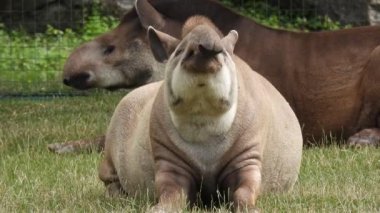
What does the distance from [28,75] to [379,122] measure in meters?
6.09

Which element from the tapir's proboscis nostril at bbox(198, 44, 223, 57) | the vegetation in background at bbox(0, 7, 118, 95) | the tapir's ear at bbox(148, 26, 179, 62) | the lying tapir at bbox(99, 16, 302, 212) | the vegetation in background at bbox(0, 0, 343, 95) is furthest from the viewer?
the vegetation in background at bbox(0, 0, 343, 95)

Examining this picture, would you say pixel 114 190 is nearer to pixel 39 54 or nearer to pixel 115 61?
pixel 115 61

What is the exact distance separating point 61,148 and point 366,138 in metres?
2.03

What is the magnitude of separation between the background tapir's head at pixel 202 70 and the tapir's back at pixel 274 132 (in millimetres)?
351

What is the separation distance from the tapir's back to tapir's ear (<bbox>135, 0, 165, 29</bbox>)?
2352 millimetres

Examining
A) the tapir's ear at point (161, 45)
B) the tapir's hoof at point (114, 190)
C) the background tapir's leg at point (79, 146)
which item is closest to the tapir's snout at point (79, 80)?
the background tapir's leg at point (79, 146)

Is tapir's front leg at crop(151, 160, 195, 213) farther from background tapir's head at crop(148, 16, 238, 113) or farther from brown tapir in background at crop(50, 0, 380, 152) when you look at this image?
brown tapir in background at crop(50, 0, 380, 152)

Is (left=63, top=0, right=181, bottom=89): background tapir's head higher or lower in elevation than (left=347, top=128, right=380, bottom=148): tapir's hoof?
lower

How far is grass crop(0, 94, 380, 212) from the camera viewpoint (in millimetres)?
5113

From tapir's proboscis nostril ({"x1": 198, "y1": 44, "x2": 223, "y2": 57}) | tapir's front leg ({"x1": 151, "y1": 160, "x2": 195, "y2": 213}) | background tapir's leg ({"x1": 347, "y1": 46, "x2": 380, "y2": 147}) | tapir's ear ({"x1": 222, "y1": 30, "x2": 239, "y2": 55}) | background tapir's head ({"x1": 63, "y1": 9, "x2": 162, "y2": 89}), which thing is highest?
tapir's proboscis nostril ({"x1": 198, "y1": 44, "x2": 223, "y2": 57})

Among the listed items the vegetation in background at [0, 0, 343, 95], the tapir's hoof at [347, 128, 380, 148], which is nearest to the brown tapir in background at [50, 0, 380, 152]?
the tapir's hoof at [347, 128, 380, 148]

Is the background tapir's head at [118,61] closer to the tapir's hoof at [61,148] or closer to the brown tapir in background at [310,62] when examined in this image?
the brown tapir in background at [310,62]

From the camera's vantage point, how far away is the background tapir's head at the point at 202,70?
4410 millimetres

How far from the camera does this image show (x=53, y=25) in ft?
49.4
